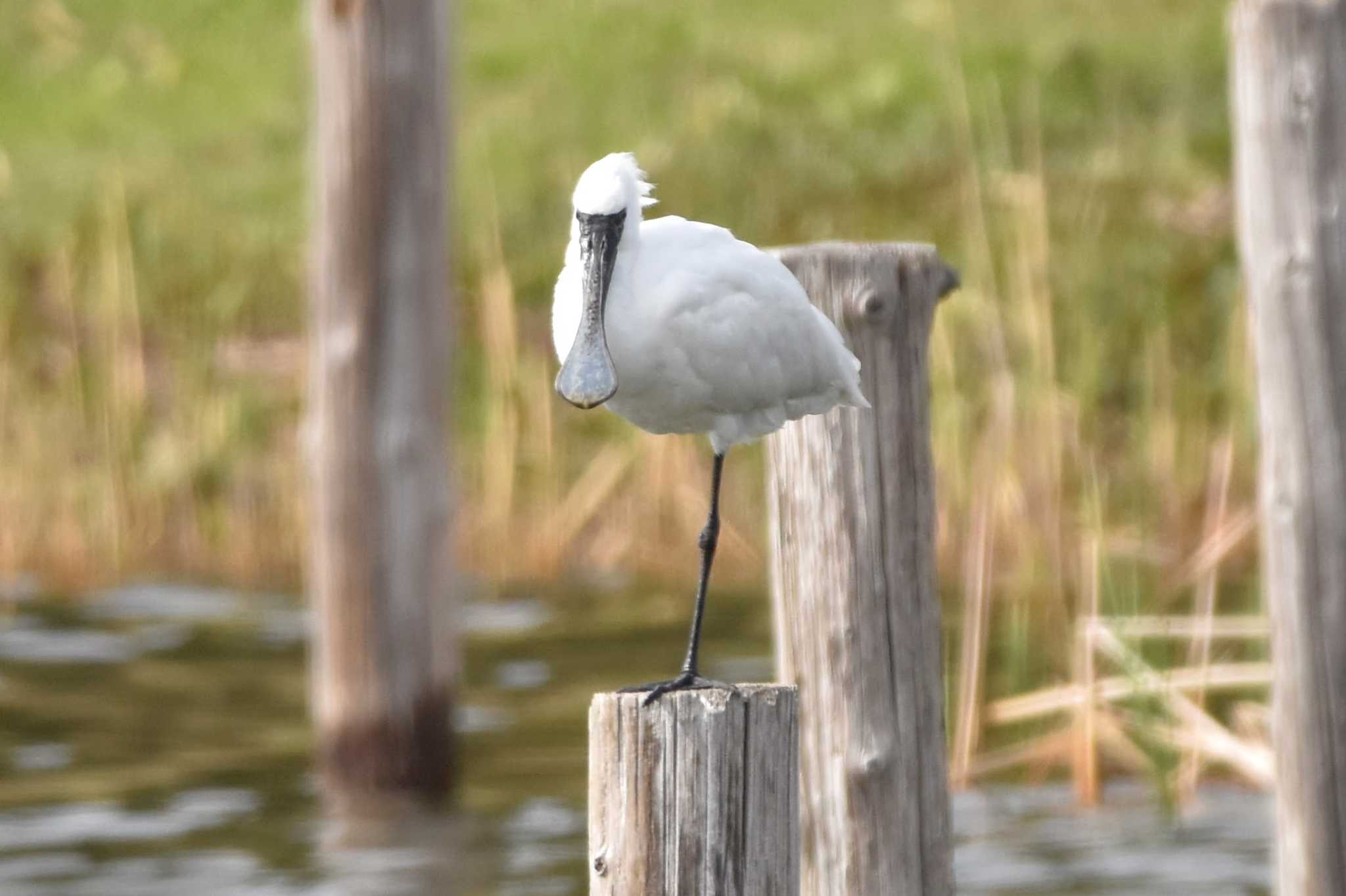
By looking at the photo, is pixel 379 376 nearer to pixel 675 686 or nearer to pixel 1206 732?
pixel 1206 732

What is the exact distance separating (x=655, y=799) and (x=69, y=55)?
19.1 metres

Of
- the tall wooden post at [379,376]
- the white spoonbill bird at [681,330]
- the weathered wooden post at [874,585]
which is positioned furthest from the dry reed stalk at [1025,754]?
the white spoonbill bird at [681,330]

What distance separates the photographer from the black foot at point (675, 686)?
3.95m

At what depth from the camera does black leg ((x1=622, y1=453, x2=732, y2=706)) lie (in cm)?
412

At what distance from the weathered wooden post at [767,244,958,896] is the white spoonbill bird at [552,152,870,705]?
1.01 ft

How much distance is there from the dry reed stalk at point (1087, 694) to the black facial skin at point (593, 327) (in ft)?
9.72

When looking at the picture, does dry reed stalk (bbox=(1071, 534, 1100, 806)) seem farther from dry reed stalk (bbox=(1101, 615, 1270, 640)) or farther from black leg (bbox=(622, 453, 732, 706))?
black leg (bbox=(622, 453, 732, 706))

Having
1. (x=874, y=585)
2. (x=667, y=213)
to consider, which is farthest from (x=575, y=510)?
(x=874, y=585)

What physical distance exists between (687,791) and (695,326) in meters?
0.80

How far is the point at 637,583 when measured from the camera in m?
11.7

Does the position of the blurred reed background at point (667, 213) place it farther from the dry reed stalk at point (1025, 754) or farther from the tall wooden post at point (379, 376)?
the tall wooden post at point (379, 376)

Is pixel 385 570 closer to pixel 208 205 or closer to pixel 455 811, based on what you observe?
pixel 455 811

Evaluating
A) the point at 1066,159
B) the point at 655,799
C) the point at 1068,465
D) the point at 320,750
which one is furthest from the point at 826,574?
the point at 1066,159

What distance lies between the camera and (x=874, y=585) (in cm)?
486
